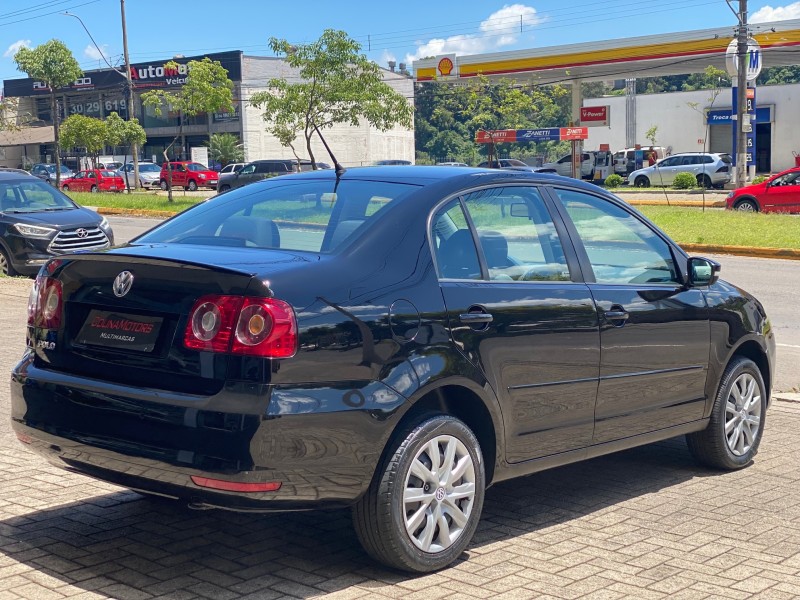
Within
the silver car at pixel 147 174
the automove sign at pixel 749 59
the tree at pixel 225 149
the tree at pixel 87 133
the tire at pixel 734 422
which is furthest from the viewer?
the tree at pixel 225 149

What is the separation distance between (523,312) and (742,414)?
210cm

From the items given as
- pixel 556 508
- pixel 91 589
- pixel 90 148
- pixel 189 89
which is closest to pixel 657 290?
pixel 556 508

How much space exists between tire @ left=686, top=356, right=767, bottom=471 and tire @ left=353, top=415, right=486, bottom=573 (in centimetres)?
201

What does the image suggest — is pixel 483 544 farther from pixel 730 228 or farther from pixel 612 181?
pixel 612 181

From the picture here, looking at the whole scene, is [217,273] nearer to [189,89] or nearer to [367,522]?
[367,522]

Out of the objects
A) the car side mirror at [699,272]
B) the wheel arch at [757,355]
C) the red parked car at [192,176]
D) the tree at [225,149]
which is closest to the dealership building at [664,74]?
the red parked car at [192,176]

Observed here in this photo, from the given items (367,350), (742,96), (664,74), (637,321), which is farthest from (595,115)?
(367,350)

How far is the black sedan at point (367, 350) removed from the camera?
4164 mm

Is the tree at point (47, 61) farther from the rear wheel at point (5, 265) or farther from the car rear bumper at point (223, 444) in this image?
the car rear bumper at point (223, 444)

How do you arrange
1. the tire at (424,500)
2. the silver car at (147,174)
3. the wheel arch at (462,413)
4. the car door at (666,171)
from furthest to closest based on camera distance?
1. the silver car at (147,174)
2. the car door at (666,171)
3. the wheel arch at (462,413)
4. the tire at (424,500)

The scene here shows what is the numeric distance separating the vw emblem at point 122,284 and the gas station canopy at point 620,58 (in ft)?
152

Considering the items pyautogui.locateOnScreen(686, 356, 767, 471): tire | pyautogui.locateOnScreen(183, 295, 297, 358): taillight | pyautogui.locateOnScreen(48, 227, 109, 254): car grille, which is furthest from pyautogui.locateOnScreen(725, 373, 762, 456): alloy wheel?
pyautogui.locateOnScreen(48, 227, 109, 254): car grille

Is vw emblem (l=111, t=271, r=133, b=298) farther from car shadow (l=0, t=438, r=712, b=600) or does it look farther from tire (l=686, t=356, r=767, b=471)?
tire (l=686, t=356, r=767, b=471)

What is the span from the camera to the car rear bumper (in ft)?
13.4
